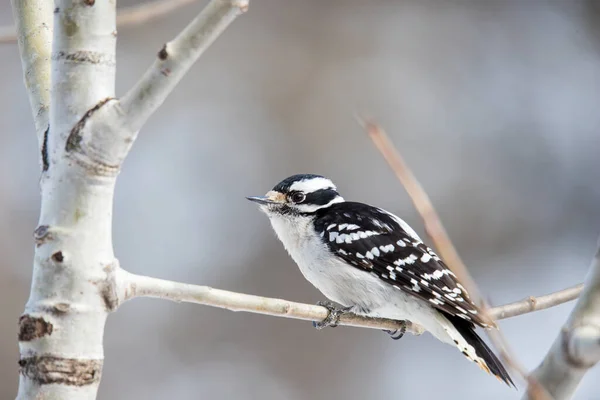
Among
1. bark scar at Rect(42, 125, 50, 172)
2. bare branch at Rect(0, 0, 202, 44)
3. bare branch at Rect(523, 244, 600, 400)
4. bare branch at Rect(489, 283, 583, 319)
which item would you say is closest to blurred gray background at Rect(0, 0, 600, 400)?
bare branch at Rect(489, 283, 583, 319)

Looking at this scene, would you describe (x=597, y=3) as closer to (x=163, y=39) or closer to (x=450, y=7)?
(x=450, y=7)

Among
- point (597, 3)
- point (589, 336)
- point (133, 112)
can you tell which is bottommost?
point (589, 336)

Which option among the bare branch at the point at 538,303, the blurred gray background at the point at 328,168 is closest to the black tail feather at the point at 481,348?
the bare branch at the point at 538,303

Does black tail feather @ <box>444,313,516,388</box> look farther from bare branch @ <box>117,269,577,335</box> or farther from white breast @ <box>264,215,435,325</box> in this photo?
bare branch @ <box>117,269,577,335</box>

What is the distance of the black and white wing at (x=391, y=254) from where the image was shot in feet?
8.83

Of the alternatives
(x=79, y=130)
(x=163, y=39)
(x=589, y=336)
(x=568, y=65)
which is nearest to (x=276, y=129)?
(x=163, y=39)

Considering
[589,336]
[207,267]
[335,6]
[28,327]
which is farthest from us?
[335,6]

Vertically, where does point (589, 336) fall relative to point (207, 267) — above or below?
below

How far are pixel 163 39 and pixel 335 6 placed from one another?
1.35 meters

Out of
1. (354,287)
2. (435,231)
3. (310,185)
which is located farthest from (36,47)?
(310,185)

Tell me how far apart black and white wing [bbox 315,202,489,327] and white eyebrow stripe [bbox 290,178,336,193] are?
13 cm

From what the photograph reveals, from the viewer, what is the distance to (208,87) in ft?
18.2

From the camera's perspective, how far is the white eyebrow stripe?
3.15 metres

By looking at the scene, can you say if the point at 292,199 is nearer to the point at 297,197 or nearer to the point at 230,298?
the point at 297,197
